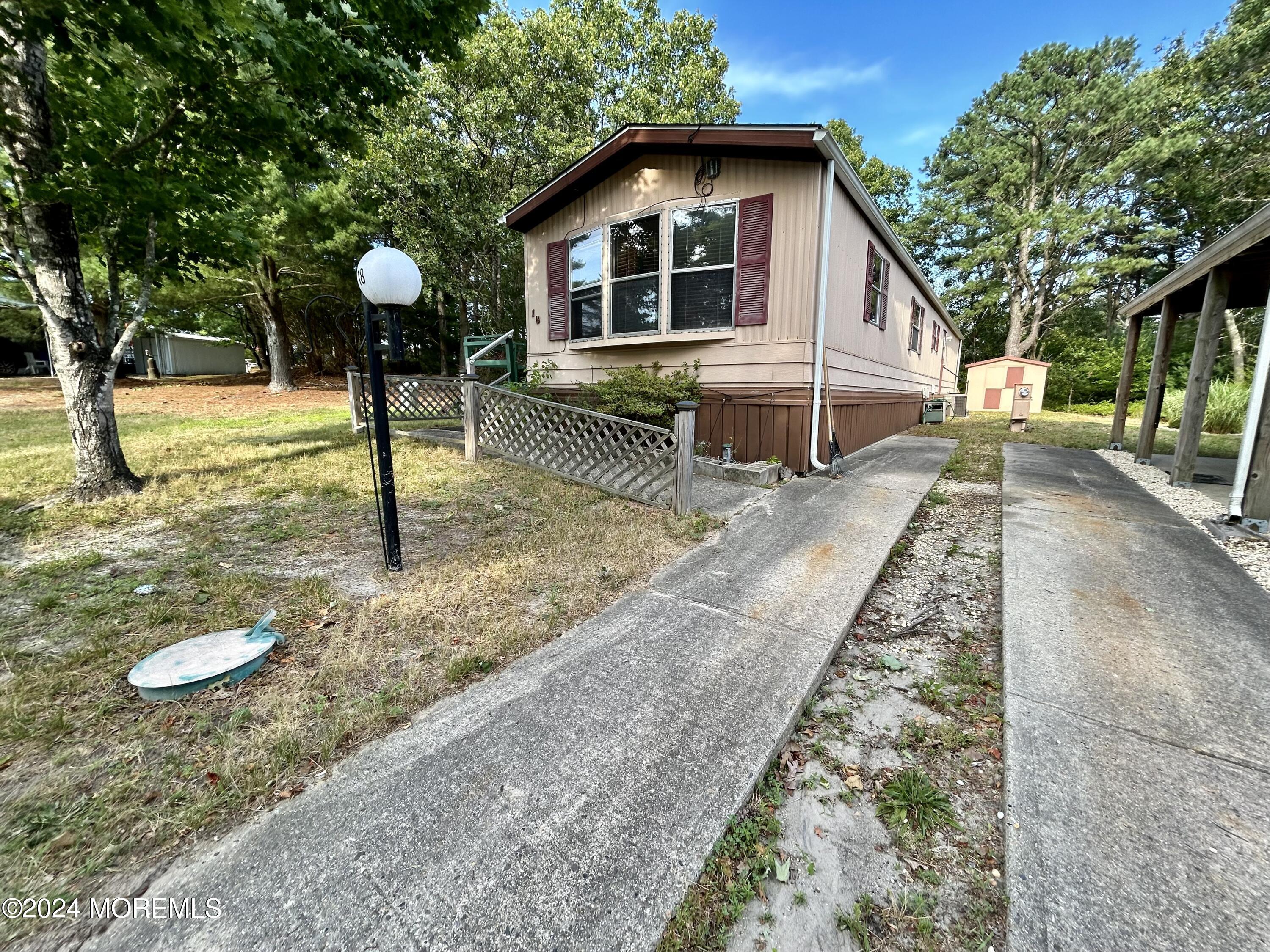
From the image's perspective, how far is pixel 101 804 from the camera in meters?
1.40

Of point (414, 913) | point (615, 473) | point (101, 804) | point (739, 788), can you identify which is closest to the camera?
point (414, 913)

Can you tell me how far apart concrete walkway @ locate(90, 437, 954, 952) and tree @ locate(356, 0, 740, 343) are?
33.1 ft

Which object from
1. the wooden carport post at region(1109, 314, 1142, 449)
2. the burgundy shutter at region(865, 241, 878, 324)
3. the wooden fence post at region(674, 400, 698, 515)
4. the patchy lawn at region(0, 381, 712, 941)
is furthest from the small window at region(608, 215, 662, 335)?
the wooden carport post at region(1109, 314, 1142, 449)

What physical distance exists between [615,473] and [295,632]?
9.73ft

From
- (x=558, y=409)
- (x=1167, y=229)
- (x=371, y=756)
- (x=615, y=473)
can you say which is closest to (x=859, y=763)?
(x=371, y=756)

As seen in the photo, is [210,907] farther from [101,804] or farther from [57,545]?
[57,545]

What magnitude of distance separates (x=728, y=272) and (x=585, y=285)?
7.47ft

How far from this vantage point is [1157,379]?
6672 millimetres

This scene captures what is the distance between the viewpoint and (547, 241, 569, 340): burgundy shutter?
7.29 metres

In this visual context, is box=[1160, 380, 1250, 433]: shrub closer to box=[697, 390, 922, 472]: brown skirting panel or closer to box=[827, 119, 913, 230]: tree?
box=[697, 390, 922, 472]: brown skirting panel

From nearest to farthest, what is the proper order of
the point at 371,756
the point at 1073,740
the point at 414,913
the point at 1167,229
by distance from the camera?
the point at 414,913
the point at 371,756
the point at 1073,740
the point at 1167,229

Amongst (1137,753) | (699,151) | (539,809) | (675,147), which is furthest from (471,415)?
(1137,753)

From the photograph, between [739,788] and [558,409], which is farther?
[558,409]

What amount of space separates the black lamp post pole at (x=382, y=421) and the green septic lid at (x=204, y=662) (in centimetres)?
79
